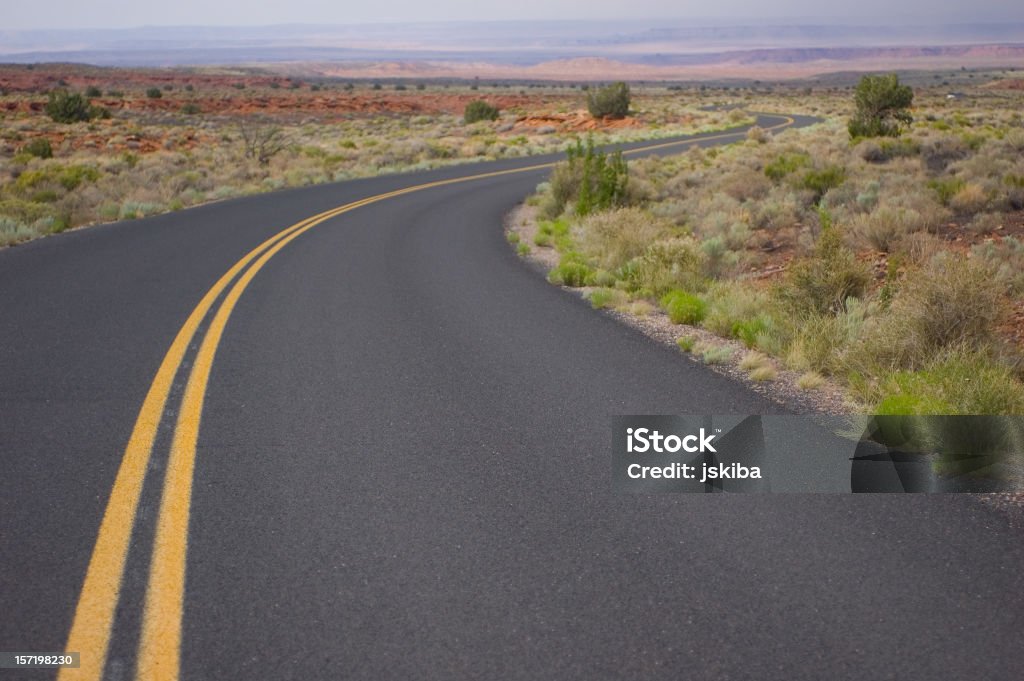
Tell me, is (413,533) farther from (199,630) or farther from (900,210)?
(900,210)

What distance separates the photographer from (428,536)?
14.2 ft

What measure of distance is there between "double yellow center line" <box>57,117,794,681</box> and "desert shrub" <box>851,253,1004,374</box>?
17.7 feet

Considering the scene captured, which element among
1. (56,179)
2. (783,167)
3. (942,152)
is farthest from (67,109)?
(942,152)

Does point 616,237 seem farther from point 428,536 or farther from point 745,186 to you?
point 428,536

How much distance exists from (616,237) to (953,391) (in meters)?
7.66

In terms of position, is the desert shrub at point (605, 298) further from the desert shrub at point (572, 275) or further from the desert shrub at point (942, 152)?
the desert shrub at point (942, 152)

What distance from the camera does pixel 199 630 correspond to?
11.4 ft

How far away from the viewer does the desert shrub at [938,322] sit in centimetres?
717

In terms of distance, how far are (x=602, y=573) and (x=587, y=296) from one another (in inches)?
268

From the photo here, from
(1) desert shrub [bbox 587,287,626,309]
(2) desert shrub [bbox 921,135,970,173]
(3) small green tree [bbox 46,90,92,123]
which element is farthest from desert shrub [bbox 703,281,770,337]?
(3) small green tree [bbox 46,90,92,123]

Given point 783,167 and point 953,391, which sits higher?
point 783,167

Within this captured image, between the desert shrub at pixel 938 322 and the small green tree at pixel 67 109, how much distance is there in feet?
189

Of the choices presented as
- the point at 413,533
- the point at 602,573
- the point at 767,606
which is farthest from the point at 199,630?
the point at 767,606

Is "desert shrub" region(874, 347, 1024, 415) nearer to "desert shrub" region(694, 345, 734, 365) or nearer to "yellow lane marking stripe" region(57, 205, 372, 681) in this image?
"desert shrub" region(694, 345, 734, 365)
